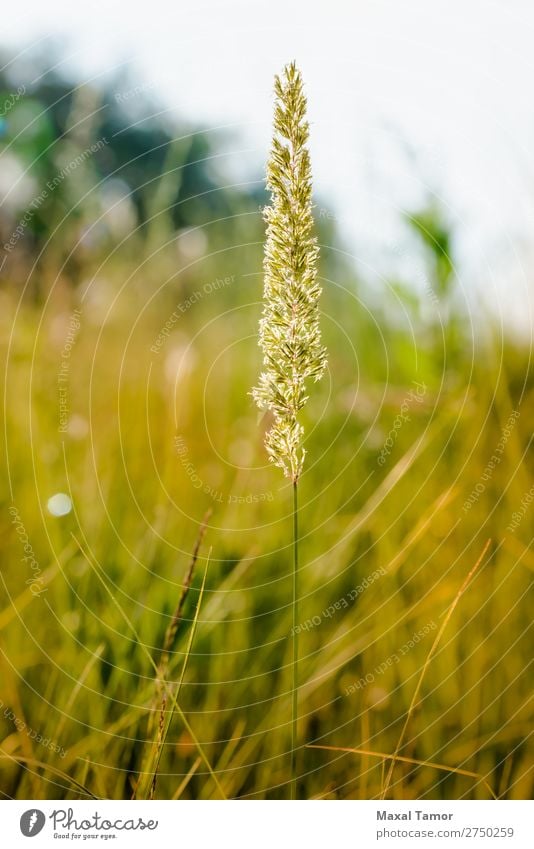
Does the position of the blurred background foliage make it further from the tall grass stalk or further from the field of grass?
the tall grass stalk

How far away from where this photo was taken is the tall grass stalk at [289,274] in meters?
1.09

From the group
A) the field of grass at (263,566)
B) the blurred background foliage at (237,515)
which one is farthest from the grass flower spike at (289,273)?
the blurred background foliage at (237,515)

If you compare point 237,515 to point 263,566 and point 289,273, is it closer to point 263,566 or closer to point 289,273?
point 263,566

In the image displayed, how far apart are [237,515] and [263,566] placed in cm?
21

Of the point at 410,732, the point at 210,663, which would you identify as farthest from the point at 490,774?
the point at 210,663

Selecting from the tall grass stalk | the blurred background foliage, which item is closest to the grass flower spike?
the tall grass stalk

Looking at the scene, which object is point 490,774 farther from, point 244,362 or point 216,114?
point 216,114

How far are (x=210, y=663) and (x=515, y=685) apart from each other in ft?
2.48

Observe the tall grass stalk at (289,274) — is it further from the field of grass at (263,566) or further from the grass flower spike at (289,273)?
the field of grass at (263,566)

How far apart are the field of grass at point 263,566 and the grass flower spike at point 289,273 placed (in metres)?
0.41

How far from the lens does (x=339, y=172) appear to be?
6.76 ft

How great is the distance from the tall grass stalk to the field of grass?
1.28ft

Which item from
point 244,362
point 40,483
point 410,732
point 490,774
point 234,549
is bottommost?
point 490,774

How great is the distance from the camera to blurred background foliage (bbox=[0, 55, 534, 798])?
1440 millimetres
